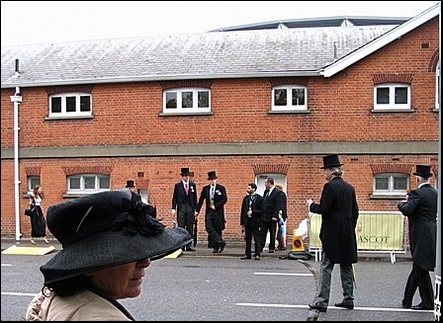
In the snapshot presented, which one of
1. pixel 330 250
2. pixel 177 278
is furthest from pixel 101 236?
pixel 177 278

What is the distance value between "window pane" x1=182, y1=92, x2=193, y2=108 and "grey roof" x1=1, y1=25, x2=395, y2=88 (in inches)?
13.2

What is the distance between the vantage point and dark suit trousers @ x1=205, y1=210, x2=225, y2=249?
6.60m

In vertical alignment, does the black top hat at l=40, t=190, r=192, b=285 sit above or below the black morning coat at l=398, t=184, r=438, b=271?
above

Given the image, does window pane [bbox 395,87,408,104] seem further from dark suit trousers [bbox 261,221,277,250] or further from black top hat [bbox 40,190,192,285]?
black top hat [bbox 40,190,192,285]

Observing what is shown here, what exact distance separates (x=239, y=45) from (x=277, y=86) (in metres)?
0.81

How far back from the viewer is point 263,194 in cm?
765

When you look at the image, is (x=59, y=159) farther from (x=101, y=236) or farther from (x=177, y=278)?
(x=101, y=236)

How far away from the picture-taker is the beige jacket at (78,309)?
2.93 ft

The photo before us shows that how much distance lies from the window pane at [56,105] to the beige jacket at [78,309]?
17.4 ft

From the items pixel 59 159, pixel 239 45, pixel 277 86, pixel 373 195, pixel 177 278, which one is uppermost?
pixel 239 45

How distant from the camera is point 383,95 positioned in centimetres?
862

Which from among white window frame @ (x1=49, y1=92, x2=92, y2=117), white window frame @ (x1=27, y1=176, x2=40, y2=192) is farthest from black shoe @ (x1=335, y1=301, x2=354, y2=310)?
white window frame @ (x1=49, y1=92, x2=92, y2=117)

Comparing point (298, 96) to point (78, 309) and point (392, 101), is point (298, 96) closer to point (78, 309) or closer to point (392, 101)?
point (392, 101)

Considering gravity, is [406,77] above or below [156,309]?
above
